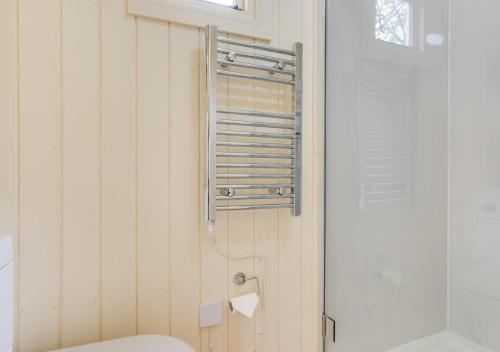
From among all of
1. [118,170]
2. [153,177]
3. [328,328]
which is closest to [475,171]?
[328,328]

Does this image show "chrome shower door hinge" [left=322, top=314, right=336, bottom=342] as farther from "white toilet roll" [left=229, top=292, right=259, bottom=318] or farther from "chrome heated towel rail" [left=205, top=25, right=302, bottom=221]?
"chrome heated towel rail" [left=205, top=25, right=302, bottom=221]

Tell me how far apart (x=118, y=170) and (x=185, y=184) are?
0.83 ft

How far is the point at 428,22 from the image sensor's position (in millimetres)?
1260

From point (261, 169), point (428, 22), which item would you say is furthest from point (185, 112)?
point (428, 22)

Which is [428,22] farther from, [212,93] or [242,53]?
[212,93]

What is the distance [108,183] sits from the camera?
1.10 metres

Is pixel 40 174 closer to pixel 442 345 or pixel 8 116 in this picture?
pixel 8 116

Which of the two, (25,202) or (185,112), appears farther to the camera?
(185,112)

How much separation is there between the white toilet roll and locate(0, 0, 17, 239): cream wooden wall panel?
826 millimetres

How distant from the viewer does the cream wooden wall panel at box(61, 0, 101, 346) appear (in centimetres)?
105

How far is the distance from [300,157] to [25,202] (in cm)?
105

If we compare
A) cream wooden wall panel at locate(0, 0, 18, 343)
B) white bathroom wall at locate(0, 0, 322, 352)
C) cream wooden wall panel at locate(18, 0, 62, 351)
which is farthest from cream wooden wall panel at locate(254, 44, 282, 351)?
cream wooden wall panel at locate(0, 0, 18, 343)

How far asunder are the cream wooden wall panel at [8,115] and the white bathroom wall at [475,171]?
1606 millimetres

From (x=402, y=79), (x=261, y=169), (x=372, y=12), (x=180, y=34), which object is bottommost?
(x=261, y=169)
